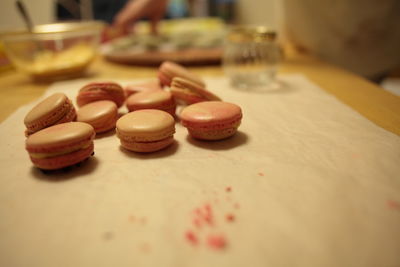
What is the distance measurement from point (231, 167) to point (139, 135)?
0.61ft

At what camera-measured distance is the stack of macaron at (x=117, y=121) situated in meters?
0.52

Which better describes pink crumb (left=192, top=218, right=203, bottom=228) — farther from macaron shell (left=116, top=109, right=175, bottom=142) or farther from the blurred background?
the blurred background

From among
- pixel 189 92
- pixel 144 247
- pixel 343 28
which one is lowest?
pixel 144 247

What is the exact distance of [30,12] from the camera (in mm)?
1568

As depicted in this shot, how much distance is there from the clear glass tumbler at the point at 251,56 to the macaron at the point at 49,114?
0.60 metres

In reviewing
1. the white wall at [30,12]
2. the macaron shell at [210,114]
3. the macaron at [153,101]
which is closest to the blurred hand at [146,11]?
the white wall at [30,12]

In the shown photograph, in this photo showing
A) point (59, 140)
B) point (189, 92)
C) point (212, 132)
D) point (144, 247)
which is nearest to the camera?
point (144, 247)

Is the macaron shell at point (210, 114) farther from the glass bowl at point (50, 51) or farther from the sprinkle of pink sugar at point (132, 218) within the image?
the glass bowl at point (50, 51)

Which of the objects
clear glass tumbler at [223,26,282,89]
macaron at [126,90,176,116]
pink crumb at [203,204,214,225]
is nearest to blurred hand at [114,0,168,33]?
clear glass tumbler at [223,26,282,89]

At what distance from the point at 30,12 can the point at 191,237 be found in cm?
166

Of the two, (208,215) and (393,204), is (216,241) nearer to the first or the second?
(208,215)

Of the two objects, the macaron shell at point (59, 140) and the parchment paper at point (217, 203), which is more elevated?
the macaron shell at point (59, 140)

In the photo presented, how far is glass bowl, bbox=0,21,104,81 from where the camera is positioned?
115cm

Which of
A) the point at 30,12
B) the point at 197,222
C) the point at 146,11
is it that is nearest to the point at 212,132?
the point at 197,222
